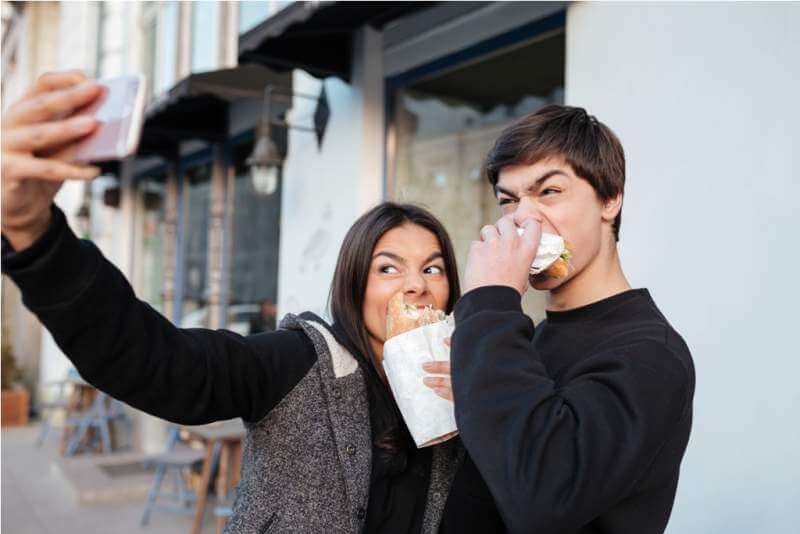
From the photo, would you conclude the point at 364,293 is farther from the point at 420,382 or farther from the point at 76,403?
the point at 76,403

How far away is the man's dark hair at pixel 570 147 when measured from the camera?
1.46 m

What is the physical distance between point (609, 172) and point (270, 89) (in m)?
4.19

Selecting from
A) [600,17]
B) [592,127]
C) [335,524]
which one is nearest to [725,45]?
[600,17]

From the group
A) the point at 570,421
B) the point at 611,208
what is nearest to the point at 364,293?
the point at 611,208

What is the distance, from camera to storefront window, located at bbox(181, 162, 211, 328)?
7.93m

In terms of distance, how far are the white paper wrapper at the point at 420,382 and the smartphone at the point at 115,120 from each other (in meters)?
0.76

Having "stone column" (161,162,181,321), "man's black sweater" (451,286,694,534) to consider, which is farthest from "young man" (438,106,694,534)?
"stone column" (161,162,181,321)

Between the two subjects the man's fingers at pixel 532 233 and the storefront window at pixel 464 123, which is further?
the storefront window at pixel 464 123

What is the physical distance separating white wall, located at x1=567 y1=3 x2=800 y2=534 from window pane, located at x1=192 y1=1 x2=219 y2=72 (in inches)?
218

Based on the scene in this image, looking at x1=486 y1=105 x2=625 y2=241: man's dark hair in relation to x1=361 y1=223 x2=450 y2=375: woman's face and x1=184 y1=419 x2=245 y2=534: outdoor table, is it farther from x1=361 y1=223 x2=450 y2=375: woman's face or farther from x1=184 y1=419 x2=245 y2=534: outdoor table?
x1=184 y1=419 x2=245 y2=534: outdoor table

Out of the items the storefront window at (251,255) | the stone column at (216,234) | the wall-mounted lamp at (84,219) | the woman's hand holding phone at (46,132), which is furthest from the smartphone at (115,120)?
the wall-mounted lamp at (84,219)

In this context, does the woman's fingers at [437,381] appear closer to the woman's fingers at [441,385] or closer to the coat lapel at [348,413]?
the woman's fingers at [441,385]

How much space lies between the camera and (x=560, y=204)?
144 centimetres

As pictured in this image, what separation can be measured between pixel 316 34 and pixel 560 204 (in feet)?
11.7
